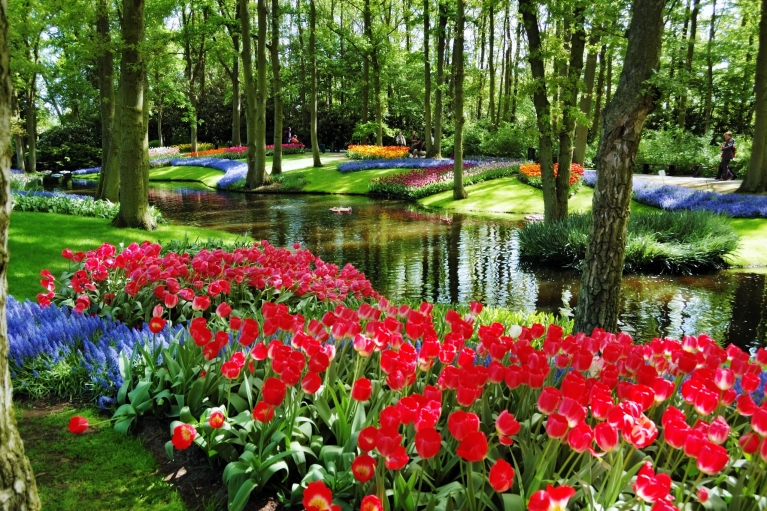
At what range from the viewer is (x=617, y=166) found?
5.04 m

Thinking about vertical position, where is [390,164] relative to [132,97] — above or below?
below

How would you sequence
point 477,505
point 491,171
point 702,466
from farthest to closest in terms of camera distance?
point 491,171 < point 477,505 < point 702,466

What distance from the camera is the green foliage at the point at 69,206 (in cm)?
1288

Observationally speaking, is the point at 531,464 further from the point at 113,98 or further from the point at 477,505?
the point at 113,98

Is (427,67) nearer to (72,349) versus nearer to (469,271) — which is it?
(469,271)

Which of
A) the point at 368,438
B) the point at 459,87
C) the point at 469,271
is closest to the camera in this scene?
the point at 368,438

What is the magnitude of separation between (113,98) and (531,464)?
568 inches

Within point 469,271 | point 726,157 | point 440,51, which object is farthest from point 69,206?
point 726,157

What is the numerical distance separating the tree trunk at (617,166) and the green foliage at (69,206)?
10.4 meters

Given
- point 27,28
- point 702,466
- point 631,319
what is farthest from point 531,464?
point 27,28

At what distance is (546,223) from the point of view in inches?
505

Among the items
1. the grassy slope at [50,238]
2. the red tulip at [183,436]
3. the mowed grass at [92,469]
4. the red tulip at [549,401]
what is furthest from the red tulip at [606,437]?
the grassy slope at [50,238]

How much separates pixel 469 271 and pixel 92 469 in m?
8.66

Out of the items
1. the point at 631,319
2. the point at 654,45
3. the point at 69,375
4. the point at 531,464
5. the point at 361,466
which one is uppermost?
the point at 654,45
